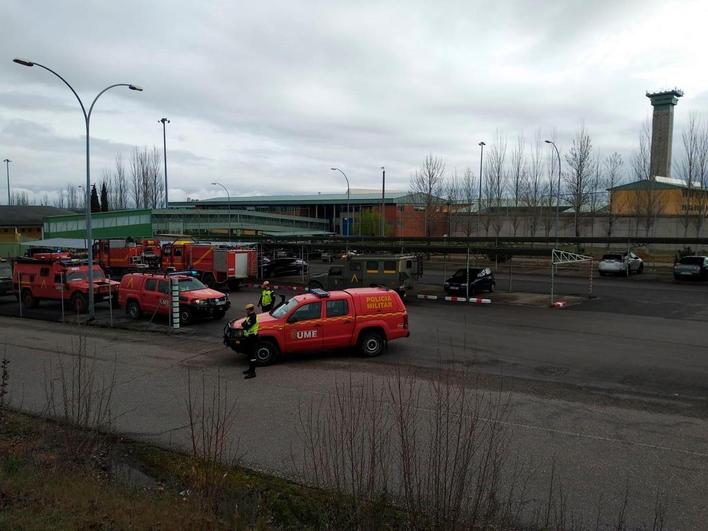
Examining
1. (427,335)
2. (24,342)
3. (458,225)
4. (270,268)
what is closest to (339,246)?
(270,268)

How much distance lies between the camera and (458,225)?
68000 mm

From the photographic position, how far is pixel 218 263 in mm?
31328

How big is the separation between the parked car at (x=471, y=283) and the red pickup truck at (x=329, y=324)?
14.3 m

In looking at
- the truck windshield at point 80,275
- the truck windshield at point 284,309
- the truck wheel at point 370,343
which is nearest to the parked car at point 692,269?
the truck wheel at point 370,343

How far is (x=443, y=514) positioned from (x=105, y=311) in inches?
908

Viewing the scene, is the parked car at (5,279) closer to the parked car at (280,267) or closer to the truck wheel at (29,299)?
the truck wheel at (29,299)

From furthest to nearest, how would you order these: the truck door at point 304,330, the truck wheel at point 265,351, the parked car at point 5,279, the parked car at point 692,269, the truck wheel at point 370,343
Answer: the parked car at point 692,269, the parked car at point 5,279, the truck wheel at point 370,343, the truck door at point 304,330, the truck wheel at point 265,351

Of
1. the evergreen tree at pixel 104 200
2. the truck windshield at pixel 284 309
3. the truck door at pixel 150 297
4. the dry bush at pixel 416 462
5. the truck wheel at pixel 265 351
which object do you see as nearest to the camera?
the dry bush at pixel 416 462

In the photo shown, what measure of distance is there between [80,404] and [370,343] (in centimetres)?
748

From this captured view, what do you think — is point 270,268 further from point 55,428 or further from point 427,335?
point 55,428

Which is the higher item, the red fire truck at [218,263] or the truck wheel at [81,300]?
the red fire truck at [218,263]

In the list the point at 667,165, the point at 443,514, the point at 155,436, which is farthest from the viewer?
the point at 667,165

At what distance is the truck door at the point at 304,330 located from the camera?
537 inches

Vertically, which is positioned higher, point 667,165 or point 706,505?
point 667,165
